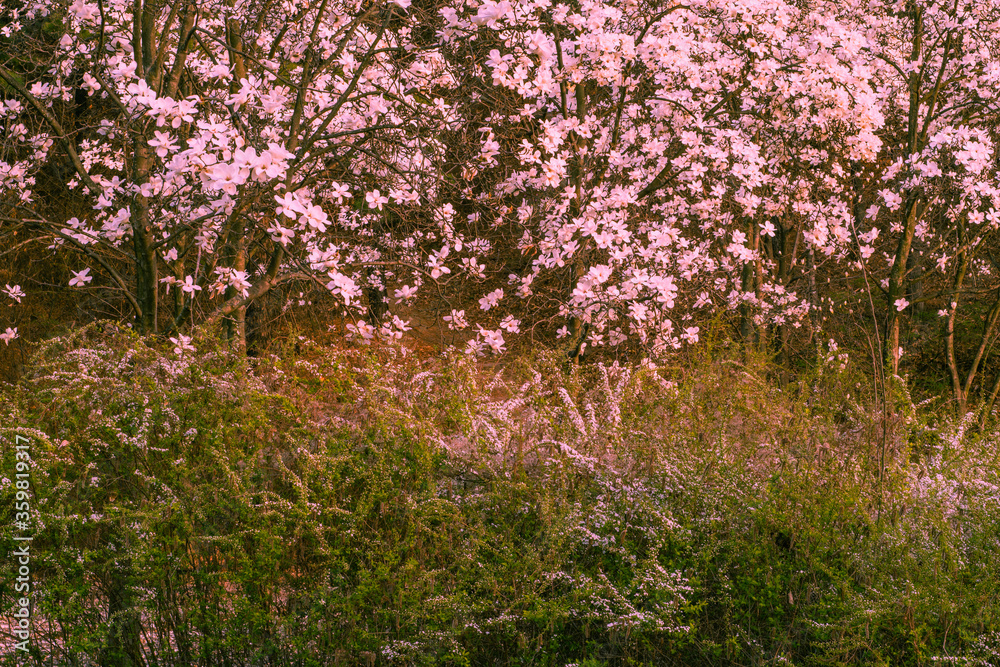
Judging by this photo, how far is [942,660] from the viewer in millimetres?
2803

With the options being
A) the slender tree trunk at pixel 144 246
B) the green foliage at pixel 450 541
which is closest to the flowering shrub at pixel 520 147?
the slender tree trunk at pixel 144 246

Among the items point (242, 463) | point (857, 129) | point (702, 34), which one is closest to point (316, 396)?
point (242, 463)

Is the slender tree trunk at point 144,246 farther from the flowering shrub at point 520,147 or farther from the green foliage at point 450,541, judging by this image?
the green foliage at point 450,541

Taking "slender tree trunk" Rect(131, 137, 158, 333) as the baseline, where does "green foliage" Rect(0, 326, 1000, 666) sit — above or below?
below

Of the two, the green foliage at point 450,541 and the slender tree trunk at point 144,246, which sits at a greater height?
the slender tree trunk at point 144,246

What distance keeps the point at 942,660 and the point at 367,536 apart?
2121 millimetres

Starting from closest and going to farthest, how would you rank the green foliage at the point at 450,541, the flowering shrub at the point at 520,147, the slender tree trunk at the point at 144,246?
1. the green foliage at the point at 450,541
2. the slender tree trunk at the point at 144,246
3. the flowering shrub at the point at 520,147

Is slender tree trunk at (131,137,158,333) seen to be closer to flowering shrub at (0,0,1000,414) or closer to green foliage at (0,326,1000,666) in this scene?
flowering shrub at (0,0,1000,414)

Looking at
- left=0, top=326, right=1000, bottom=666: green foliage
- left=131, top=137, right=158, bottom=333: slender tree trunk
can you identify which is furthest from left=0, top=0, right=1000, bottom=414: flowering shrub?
left=0, top=326, right=1000, bottom=666: green foliage

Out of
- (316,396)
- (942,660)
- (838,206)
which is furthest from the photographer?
(838,206)

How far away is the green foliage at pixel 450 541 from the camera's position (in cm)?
296

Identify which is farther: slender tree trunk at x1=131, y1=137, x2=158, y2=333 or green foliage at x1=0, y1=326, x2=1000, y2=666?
slender tree trunk at x1=131, y1=137, x2=158, y2=333

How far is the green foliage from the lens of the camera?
2955 mm

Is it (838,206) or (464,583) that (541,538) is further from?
(838,206)
